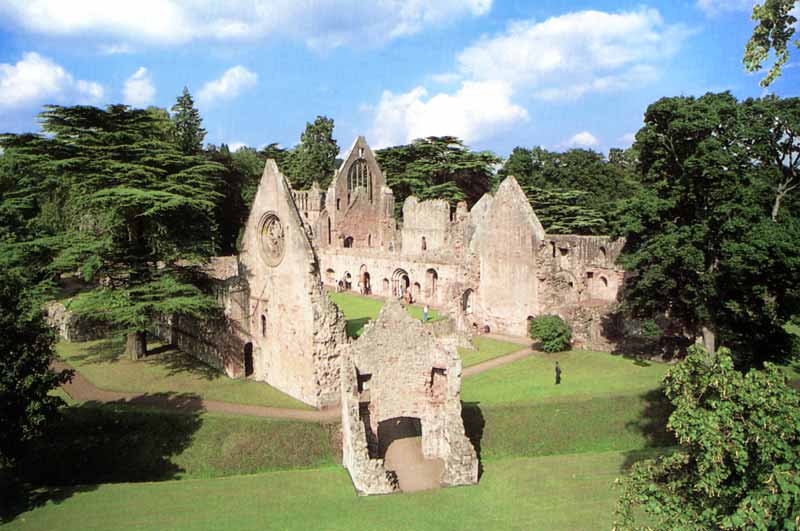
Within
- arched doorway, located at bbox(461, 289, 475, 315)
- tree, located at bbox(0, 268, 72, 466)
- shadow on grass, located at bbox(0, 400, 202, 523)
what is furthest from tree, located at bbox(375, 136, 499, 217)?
tree, located at bbox(0, 268, 72, 466)

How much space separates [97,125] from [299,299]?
13398mm

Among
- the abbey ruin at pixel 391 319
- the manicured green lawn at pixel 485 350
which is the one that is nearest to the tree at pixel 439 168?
the abbey ruin at pixel 391 319

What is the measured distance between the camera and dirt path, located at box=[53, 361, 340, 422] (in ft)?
65.2

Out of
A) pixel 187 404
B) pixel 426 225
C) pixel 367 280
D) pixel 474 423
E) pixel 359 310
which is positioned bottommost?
pixel 474 423

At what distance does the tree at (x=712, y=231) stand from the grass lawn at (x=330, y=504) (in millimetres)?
9658

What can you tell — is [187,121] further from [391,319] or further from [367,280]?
[391,319]

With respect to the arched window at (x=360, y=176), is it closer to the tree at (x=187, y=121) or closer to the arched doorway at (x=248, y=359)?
the tree at (x=187, y=121)

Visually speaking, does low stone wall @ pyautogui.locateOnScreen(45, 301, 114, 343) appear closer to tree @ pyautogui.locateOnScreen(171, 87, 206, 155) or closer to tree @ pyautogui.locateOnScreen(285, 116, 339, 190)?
tree @ pyautogui.locateOnScreen(171, 87, 206, 155)

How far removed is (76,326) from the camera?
32594 mm

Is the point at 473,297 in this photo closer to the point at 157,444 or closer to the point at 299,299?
the point at 299,299

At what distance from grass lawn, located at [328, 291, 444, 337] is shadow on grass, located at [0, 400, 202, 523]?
13.3 meters

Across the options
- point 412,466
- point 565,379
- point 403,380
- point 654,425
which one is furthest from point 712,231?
point 412,466

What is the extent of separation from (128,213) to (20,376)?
12578mm

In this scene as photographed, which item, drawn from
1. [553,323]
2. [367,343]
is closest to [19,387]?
[367,343]
